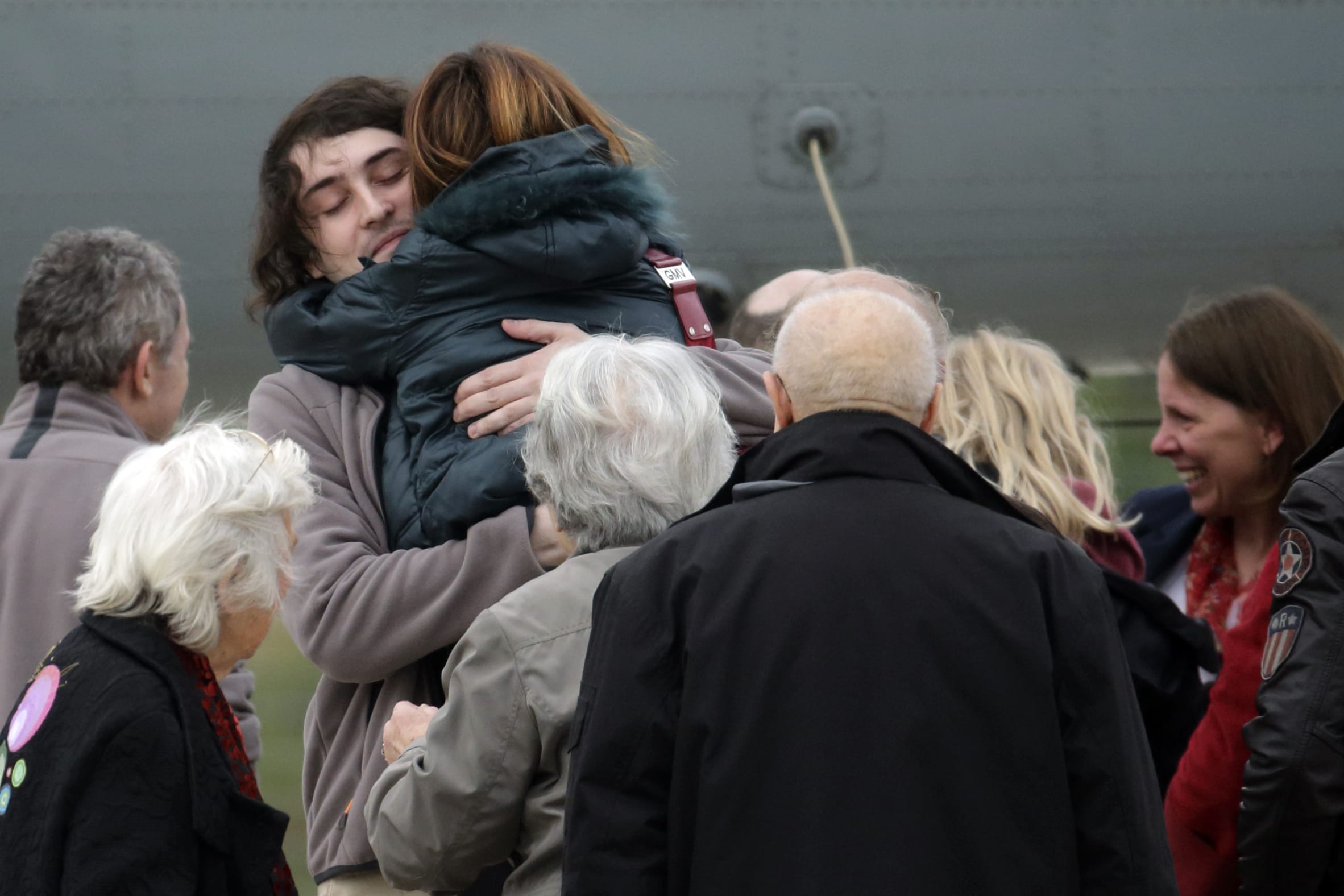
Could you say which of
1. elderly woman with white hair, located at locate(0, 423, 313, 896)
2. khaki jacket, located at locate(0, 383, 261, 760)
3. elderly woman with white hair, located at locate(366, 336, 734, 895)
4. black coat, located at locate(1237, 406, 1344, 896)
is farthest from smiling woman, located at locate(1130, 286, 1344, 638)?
khaki jacket, located at locate(0, 383, 261, 760)

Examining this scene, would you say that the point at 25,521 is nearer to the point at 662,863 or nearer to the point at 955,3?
the point at 662,863

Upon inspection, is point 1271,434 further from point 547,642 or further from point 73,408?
point 73,408

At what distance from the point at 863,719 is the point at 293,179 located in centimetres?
135

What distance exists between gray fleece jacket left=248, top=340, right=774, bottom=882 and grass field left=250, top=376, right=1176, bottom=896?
120 inches

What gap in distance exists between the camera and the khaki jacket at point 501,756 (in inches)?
66.3

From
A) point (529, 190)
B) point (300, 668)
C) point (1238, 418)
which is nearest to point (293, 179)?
point (529, 190)

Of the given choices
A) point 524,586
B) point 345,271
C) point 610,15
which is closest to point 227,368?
point 610,15

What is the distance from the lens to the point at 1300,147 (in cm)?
573

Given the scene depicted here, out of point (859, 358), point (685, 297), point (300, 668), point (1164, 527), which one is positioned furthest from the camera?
point (300, 668)

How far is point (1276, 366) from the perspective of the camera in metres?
2.81

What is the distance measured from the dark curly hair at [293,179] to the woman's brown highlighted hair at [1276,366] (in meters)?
1.70

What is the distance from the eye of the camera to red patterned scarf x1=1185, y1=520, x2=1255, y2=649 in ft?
9.66

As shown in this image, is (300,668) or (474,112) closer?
(474,112)

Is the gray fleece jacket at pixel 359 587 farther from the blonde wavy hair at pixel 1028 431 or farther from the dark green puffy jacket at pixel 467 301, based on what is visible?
the blonde wavy hair at pixel 1028 431
